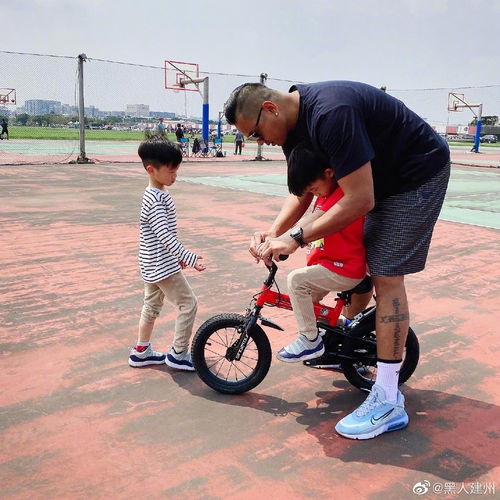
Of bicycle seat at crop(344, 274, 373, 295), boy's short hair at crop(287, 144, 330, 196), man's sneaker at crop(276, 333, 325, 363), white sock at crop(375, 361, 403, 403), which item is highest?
boy's short hair at crop(287, 144, 330, 196)

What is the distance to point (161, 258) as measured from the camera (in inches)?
128

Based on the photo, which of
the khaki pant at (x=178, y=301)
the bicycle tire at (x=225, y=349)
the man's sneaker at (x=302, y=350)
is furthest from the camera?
the khaki pant at (x=178, y=301)

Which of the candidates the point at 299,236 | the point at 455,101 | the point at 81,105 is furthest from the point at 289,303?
the point at 455,101

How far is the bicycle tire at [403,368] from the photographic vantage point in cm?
315

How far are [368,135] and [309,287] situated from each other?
84cm

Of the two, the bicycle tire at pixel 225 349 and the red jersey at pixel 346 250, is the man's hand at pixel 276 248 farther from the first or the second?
the bicycle tire at pixel 225 349

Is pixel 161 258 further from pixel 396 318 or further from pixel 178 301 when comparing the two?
pixel 396 318

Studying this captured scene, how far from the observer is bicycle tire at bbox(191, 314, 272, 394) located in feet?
10.0

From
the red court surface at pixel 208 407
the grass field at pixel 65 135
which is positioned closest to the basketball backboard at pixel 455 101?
the grass field at pixel 65 135

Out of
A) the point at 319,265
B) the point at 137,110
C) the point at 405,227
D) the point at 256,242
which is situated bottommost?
the point at 319,265

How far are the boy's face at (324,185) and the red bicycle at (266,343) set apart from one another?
543 millimetres

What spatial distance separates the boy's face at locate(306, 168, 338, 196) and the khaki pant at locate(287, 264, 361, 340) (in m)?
0.39

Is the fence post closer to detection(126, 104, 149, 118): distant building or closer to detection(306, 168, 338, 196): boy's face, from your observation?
detection(126, 104, 149, 118): distant building

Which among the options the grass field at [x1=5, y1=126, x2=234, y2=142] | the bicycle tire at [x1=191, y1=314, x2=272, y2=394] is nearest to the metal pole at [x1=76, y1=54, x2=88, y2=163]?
the grass field at [x1=5, y1=126, x2=234, y2=142]
